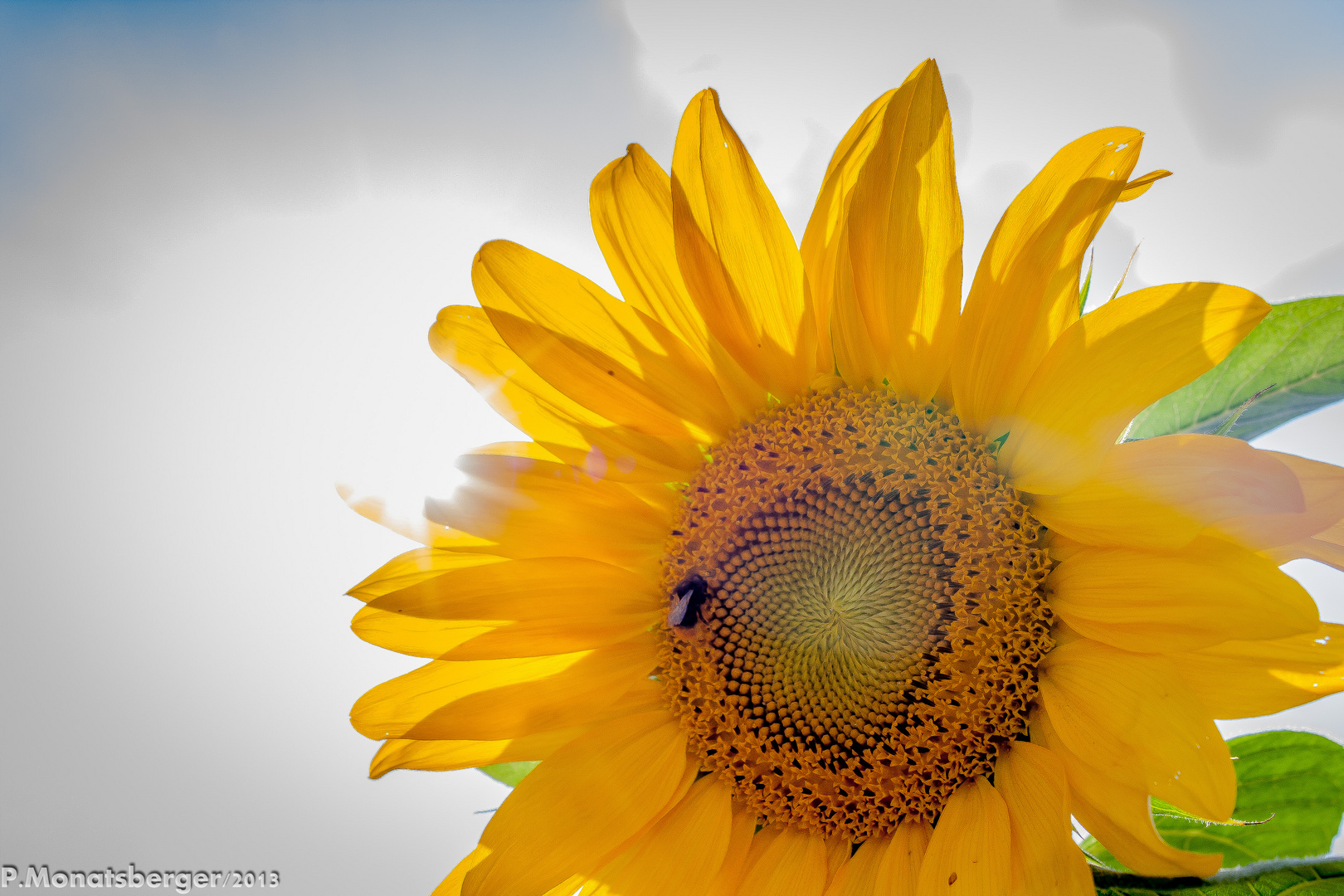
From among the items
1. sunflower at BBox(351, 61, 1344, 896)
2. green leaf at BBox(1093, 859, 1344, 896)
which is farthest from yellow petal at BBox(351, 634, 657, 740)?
green leaf at BBox(1093, 859, 1344, 896)

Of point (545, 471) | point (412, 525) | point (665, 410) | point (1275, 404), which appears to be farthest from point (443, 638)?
point (1275, 404)

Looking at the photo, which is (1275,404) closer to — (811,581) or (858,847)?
(811,581)

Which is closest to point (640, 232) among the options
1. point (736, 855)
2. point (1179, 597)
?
point (1179, 597)

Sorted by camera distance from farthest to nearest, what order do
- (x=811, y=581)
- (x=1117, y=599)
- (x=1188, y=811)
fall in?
1. (x=811, y=581)
2. (x=1117, y=599)
3. (x=1188, y=811)

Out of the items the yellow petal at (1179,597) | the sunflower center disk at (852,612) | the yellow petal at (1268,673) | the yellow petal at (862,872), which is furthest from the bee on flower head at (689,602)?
the yellow petal at (1268,673)

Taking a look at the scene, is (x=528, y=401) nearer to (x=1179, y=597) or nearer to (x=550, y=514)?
(x=550, y=514)

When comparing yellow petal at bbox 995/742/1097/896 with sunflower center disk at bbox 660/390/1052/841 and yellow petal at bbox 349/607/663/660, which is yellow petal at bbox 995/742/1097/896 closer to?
sunflower center disk at bbox 660/390/1052/841
